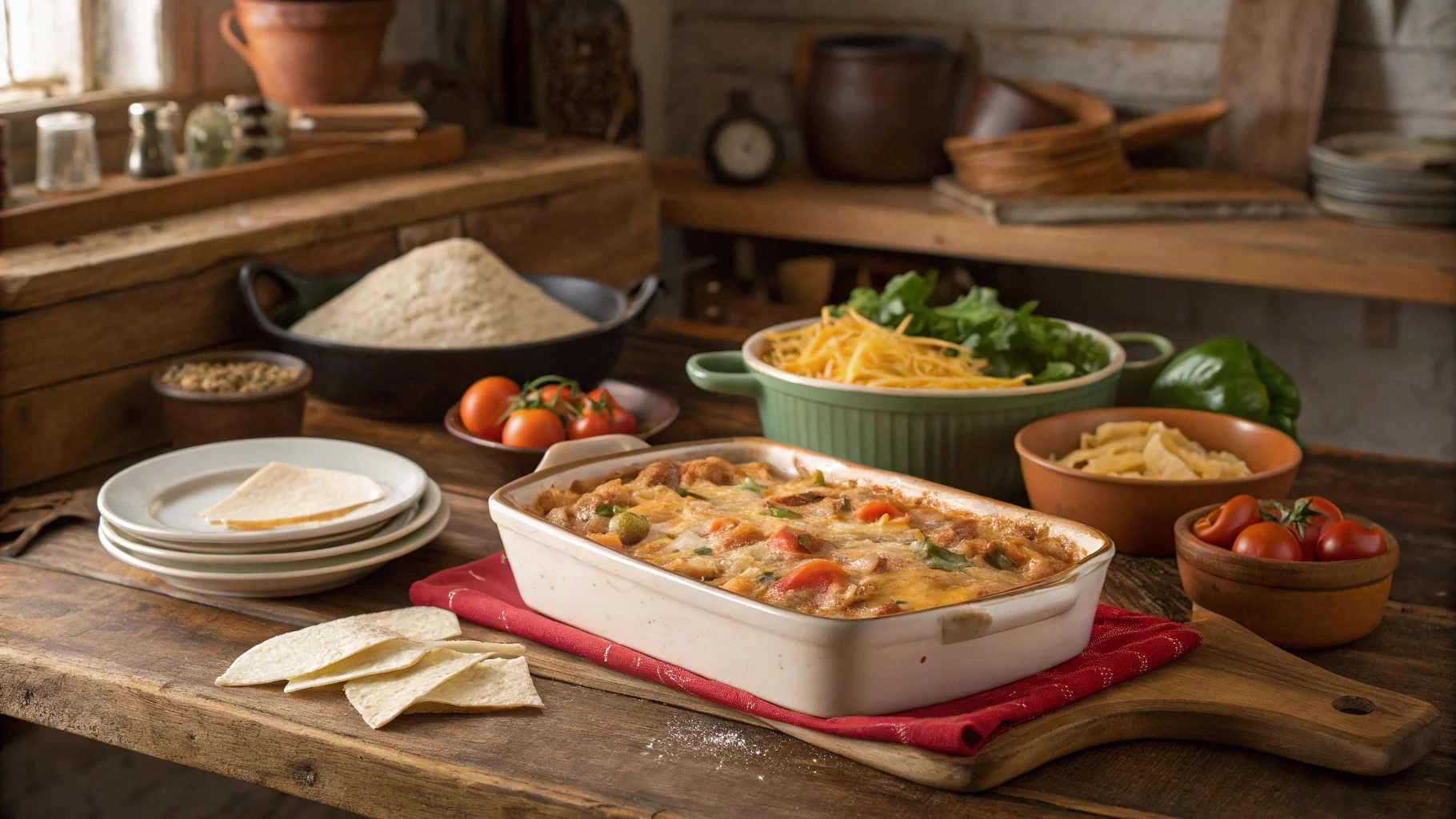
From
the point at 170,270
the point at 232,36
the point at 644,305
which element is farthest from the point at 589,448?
the point at 232,36

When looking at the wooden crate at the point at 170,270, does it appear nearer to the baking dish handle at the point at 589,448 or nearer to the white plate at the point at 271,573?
the white plate at the point at 271,573

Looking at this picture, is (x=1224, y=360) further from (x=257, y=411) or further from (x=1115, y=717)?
(x=257, y=411)

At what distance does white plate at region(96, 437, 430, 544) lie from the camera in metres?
1.56

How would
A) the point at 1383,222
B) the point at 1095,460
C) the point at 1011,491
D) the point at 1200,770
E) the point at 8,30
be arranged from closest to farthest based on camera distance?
the point at 1200,770
the point at 1095,460
the point at 1011,491
the point at 8,30
the point at 1383,222

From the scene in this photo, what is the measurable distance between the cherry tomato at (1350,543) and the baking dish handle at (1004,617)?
14.1 inches

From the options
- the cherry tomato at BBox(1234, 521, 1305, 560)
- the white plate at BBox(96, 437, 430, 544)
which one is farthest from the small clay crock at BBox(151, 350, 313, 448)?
the cherry tomato at BBox(1234, 521, 1305, 560)

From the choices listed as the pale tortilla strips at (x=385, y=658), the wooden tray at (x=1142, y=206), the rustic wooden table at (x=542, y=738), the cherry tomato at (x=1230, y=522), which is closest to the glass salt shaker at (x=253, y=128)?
the rustic wooden table at (x=542, y=738)

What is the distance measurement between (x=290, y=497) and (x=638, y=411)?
62cm

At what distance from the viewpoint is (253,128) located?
267 cm

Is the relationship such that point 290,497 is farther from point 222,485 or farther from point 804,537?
point 804,537

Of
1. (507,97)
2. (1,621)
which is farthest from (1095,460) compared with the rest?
(507,97)

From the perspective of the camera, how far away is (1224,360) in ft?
6.35

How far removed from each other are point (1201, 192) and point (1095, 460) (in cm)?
200

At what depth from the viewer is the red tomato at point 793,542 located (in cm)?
135
